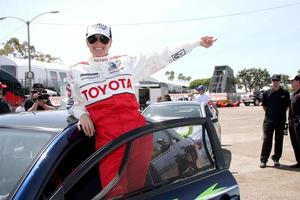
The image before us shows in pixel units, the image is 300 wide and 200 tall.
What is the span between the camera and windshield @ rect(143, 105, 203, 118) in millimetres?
9230

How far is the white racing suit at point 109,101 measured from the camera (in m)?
2.65

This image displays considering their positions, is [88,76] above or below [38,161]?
above

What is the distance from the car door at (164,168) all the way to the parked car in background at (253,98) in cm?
4260

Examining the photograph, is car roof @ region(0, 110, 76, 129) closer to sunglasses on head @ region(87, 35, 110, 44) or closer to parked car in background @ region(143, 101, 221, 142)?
sunglasses on head @ region(87, 35, 110, 44)

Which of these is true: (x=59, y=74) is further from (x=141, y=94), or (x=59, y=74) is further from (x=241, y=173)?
(x=241, y=173)

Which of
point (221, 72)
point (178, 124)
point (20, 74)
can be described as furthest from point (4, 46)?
point (178, 124)

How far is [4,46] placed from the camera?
61438 mm

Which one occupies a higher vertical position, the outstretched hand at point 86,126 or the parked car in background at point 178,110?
the outstretched hand at point 86,126

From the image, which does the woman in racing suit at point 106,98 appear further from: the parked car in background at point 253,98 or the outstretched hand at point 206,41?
the parked car in background at point 253,98

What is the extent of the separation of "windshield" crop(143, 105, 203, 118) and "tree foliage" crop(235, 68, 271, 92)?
9632 cm

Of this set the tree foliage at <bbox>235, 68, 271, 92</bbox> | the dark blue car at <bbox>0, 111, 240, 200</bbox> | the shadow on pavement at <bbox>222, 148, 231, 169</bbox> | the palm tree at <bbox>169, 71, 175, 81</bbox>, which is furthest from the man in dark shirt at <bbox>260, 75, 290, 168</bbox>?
the palm tree at <bbox>169, 71, 175, 81</bbox>

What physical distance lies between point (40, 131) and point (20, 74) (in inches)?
1473

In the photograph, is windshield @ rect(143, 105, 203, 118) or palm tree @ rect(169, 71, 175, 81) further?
palm tree @ rect(169, 71, 175, 81)

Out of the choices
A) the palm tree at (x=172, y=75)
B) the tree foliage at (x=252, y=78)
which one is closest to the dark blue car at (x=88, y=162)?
the tree foliage at (x=252, y=78)
